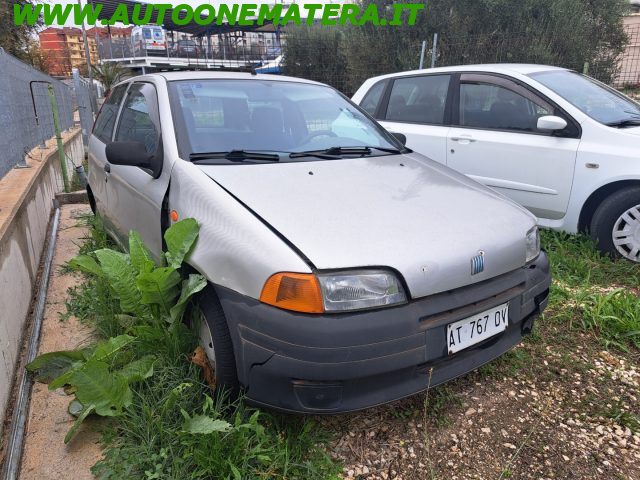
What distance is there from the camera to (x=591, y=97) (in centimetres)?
413

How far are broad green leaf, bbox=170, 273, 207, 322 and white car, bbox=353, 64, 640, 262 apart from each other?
306 centimetres

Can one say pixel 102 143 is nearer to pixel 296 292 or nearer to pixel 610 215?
pixel 296 292

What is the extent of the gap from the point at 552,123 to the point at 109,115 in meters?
3.50

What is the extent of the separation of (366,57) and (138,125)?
1113 cm

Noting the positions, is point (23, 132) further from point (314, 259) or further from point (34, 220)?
point (314, 259)

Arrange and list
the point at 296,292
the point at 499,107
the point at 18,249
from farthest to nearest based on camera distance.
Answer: the point at 499,107, the point at 18,249, the point at 296,292

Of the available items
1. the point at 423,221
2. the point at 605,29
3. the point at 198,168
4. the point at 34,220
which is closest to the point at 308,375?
the point at 423,221

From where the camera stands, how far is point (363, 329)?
172 centimetres

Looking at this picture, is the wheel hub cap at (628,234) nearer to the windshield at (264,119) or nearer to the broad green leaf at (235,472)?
→ the windshield at (264,119)

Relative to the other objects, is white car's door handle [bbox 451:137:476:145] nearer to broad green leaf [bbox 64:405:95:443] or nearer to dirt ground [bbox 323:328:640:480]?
dirt ground [bbox 323:328:640:480]

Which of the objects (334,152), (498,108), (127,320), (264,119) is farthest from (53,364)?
(498,108)

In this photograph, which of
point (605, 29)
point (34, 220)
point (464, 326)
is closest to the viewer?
point (464, 326)

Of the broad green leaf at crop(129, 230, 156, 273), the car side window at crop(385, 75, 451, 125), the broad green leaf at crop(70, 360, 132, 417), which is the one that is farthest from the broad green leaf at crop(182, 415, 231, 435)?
the car side window at crop(385, 75, 451, 125)

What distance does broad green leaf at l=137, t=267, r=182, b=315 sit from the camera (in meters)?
2.19
